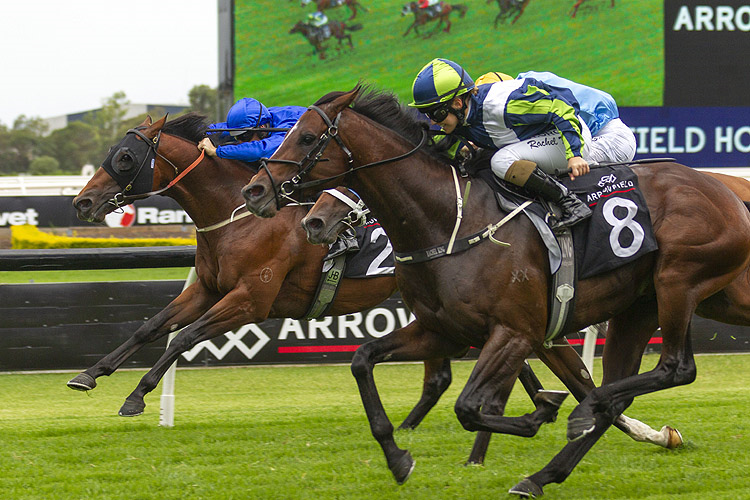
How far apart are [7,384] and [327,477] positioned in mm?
3229

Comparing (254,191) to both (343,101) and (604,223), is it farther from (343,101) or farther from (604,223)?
(604,223)

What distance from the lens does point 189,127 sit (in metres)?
5.28

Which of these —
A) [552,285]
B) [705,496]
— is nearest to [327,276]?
[552,285]

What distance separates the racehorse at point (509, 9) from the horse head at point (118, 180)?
9348 millimetres

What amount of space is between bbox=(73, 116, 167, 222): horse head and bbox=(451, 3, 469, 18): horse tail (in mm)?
9013

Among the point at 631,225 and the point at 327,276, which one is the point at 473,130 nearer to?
the point at 631,225

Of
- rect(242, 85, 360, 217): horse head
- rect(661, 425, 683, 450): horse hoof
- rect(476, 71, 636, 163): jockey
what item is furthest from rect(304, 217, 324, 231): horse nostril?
rect(661, 425, 683, 450): horse hoof

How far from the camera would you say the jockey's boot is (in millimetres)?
3561

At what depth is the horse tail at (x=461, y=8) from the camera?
13236 mm

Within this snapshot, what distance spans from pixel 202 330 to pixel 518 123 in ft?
6.51

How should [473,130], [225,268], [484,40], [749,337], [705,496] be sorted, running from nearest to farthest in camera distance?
[705,496] < [473,130] < [225,268] < [749,337] < [484,40]

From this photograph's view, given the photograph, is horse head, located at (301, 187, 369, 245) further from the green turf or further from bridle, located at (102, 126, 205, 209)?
bridle, located at (102, 126, 205, 209)

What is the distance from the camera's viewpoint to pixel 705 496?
3.49 meters

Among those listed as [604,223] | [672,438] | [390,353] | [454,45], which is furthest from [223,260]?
[454,45]
